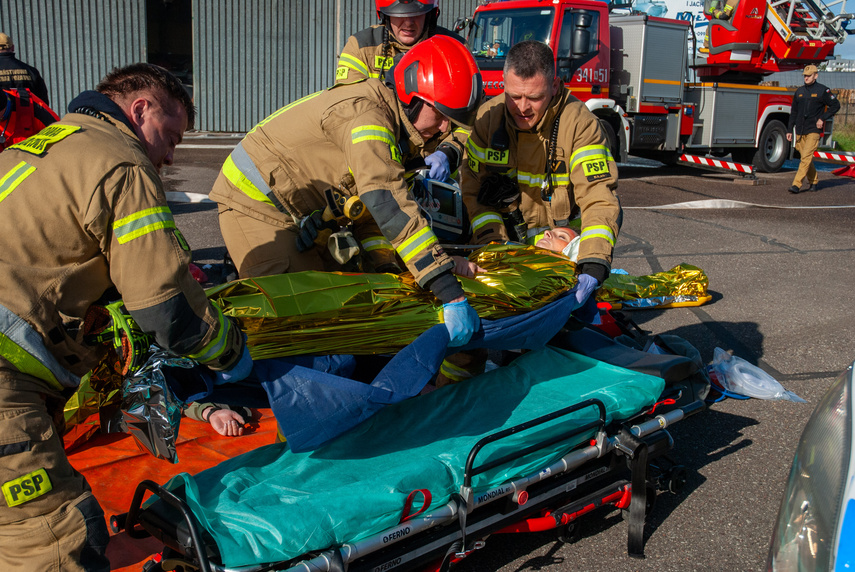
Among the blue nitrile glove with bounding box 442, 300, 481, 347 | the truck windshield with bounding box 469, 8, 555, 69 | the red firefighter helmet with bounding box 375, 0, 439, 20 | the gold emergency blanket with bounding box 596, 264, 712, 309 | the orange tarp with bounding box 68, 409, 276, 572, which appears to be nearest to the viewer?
the blue nitrile glove with bounding box 442, 300, 481, 347

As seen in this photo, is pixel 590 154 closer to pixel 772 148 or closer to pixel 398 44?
pixel 398 44

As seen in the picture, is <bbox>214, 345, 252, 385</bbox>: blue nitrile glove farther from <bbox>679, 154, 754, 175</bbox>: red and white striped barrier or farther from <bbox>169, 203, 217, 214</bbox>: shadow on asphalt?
<bbox>679, 154, 754, 175</bbox>: red and white striped barrier

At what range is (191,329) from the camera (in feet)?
6.20

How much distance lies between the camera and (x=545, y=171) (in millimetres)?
3840

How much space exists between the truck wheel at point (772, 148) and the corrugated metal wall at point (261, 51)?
27.1 feet

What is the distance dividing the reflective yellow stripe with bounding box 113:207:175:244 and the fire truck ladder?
1428cm

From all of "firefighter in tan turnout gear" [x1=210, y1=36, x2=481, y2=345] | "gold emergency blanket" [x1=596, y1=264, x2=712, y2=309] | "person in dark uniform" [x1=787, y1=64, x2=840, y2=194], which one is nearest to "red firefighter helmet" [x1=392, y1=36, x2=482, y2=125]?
"firefighter in tan turnout gear" [x1=210, y1=36, x2=481, y2=345]

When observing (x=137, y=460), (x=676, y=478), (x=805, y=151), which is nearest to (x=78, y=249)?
(x=137, y=460)

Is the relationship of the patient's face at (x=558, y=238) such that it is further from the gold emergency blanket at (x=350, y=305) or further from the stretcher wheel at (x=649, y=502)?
the stretcher wheel at (x=649, y=502)

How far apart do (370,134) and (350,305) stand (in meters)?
0.66

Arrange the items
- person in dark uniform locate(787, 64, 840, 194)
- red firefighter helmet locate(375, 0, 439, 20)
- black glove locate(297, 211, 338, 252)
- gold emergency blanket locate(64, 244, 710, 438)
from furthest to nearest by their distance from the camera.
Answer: person in dark uniform locate(787, 64, 840, 194), red firefighter helmet locate(375, 0, 439, 20), black glove locate(297, 211, 338, 252), gold emergency blanket locate(64, 244, 710, 438)

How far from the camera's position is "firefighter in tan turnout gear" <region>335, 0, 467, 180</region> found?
14.0 ft

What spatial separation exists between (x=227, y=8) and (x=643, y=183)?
10.5m

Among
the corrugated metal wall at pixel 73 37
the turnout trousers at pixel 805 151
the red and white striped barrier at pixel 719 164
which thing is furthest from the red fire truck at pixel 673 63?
the corrugated metal wall at pixel 73 37
